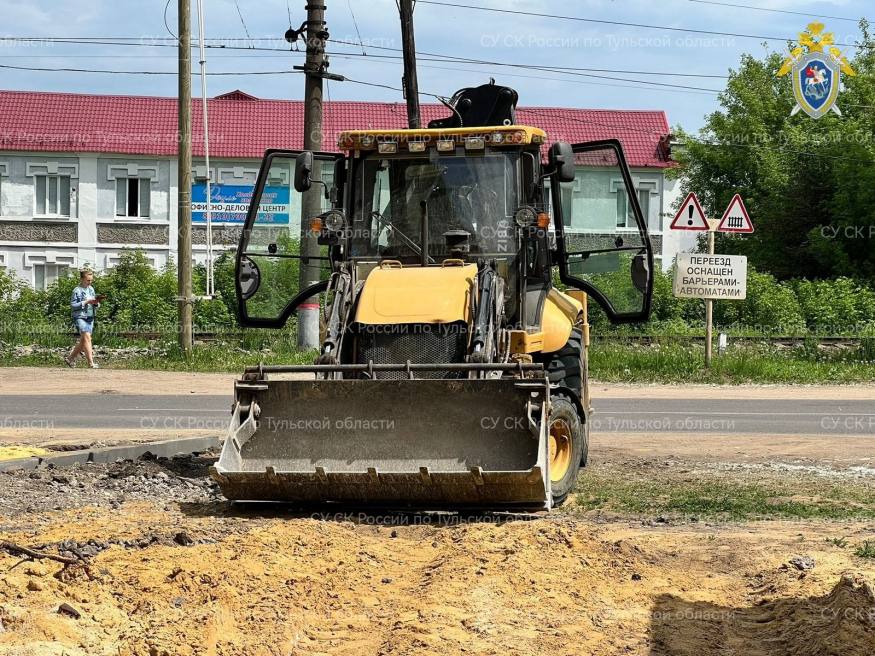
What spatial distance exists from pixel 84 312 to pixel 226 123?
22.6m

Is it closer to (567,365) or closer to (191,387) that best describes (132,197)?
(191,387)

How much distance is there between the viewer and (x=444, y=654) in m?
5.34

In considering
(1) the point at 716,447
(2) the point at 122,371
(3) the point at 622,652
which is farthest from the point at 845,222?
(3) the point at 622,652

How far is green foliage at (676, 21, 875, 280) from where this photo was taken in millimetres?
38688

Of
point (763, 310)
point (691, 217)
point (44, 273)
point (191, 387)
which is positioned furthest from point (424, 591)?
point (44, 273)

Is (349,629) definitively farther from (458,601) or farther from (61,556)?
(61,556)

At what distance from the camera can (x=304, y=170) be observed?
32.3ft

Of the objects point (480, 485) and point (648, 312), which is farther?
point (648, 312)

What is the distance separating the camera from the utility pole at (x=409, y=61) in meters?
20.8

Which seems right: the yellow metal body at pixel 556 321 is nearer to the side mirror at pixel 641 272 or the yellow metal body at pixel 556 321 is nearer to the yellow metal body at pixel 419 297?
the side mirror at pixel 641 272

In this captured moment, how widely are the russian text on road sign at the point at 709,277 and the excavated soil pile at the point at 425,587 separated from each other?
13283mm

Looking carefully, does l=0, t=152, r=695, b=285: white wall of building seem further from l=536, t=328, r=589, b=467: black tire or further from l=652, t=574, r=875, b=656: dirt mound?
l=652, t=574, r=875, b=656: dirt mound

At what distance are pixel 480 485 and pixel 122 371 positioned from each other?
52.3ft

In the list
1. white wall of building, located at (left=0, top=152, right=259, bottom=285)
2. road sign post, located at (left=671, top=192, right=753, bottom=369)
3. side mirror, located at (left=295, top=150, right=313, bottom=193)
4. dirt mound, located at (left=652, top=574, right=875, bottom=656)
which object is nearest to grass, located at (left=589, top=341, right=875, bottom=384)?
road sign post, located at (left=671, top=192, right=753, bottom=369)
